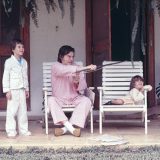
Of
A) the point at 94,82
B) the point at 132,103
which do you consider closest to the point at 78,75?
the point at 132,103

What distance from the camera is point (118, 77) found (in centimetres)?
793

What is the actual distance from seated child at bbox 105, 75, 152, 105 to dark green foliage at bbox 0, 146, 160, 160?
114cm

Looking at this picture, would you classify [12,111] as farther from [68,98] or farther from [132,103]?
[132,103]

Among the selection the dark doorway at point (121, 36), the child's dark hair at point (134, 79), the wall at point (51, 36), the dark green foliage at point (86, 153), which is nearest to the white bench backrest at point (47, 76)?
the child's dark hair at point (134, 79)

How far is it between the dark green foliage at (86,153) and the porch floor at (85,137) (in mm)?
112

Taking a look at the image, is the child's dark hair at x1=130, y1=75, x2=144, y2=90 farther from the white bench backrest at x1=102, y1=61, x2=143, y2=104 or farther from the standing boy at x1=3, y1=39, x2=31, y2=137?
the standing boy at x1=3, y1=39, x2=31, y2=137

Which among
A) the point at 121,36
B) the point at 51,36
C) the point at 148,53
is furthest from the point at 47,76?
the point at 148,53

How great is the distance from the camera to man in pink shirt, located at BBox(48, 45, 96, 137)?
6.98 metres

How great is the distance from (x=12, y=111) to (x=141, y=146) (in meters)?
1.68

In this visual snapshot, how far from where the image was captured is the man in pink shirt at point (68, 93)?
6.98 metres

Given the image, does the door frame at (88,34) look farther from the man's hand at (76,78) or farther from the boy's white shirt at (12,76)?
the boy's white shirt at (12,76)

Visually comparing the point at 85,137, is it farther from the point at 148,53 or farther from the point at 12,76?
the point at 148,53

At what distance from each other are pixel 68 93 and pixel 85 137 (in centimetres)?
68

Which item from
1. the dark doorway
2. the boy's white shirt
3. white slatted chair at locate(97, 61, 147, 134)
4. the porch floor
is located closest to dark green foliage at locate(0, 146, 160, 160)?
the porch floor
